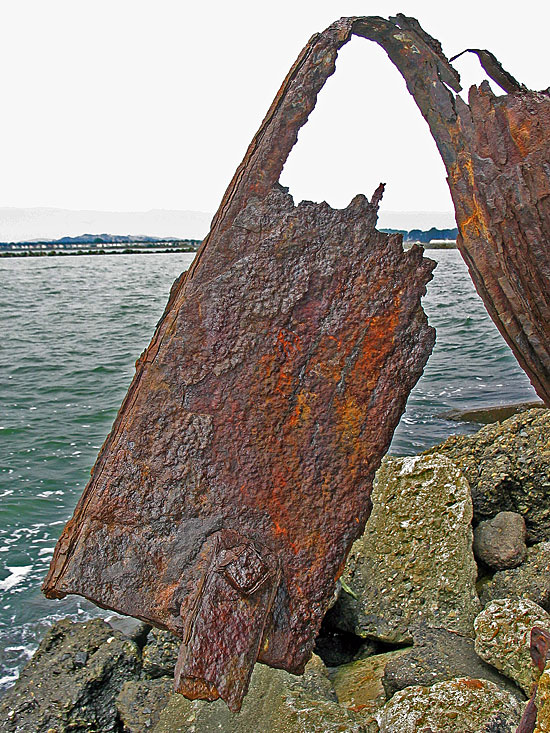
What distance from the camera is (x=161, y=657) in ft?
10.3

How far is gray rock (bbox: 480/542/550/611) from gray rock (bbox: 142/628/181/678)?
167 cm

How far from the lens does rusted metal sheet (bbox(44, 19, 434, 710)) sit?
4.31ft

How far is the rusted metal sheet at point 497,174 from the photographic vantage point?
4.35 ft

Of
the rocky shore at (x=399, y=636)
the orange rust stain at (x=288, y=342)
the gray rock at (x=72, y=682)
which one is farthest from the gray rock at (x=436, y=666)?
the orange rust stain at (x=288, y=342)

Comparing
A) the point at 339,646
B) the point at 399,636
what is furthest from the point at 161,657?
the point at 399,636

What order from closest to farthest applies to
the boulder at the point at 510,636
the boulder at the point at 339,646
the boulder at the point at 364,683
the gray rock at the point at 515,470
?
the boulder at the point at 510,636, the boulder at the point at 364,683, the boulder at the point at 339,646, the gray rock at the point at 515,470

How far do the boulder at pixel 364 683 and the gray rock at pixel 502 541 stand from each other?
2.56 ft

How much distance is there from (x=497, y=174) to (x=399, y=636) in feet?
8.32

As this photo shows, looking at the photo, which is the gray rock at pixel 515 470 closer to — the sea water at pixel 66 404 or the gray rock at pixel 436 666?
the gray rock at pixel 436 666

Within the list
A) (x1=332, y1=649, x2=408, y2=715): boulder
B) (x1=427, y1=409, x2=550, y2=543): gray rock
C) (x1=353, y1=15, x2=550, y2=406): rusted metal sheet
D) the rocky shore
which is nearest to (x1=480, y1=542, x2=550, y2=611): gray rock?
the rocky shore

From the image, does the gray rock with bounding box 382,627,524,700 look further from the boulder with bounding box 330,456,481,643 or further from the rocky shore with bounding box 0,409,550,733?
the boulder with bounding box 330,456,481,643

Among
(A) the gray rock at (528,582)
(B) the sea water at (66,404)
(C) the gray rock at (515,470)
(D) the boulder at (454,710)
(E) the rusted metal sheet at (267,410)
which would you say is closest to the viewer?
(E) the rusted metal sheet at (267,410)

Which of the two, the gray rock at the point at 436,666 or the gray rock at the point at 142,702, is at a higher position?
the gray rock at the point at 436,666

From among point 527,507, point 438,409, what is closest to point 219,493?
point 527,507
